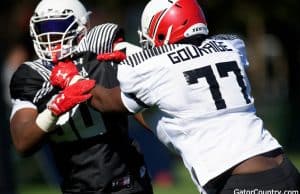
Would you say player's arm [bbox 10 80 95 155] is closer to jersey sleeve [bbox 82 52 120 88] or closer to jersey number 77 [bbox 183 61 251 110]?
jersey sleeve [bbox 82 52 120 88]

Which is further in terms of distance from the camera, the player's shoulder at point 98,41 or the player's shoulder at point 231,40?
the player's shoulder at point 98,41

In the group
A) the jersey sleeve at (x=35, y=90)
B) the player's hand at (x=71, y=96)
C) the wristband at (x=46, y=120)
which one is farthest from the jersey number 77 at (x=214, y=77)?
the jersey sleeve at (x=35, y=90)

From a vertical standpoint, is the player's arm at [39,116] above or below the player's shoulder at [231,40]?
below

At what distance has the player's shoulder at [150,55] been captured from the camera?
5129mm

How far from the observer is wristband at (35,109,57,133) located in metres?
5.36

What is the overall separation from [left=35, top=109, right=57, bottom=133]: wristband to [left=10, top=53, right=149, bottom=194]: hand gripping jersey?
0.12 metres

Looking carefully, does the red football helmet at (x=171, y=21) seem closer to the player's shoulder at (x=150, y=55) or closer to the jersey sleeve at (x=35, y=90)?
the player's shoulder at (x=150, y=55)

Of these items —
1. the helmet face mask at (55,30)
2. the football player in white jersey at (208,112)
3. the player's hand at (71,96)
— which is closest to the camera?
the football player in white jersey at (208,112)

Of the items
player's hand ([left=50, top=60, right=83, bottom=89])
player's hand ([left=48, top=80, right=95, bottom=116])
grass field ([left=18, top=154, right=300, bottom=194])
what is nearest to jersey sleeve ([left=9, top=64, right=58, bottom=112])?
player's hand ([left=50, top=60, right=83, bottom=89])

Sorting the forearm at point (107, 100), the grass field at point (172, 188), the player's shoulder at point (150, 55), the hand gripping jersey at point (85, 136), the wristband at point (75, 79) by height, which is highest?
the player's shoulder at point (150, 55)

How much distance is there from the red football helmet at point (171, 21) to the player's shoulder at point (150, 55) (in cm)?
12

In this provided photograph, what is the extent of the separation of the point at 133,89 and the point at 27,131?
2.29ft

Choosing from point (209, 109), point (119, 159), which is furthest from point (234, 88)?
point (119, 159)

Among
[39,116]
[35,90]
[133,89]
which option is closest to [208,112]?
[133,89]
